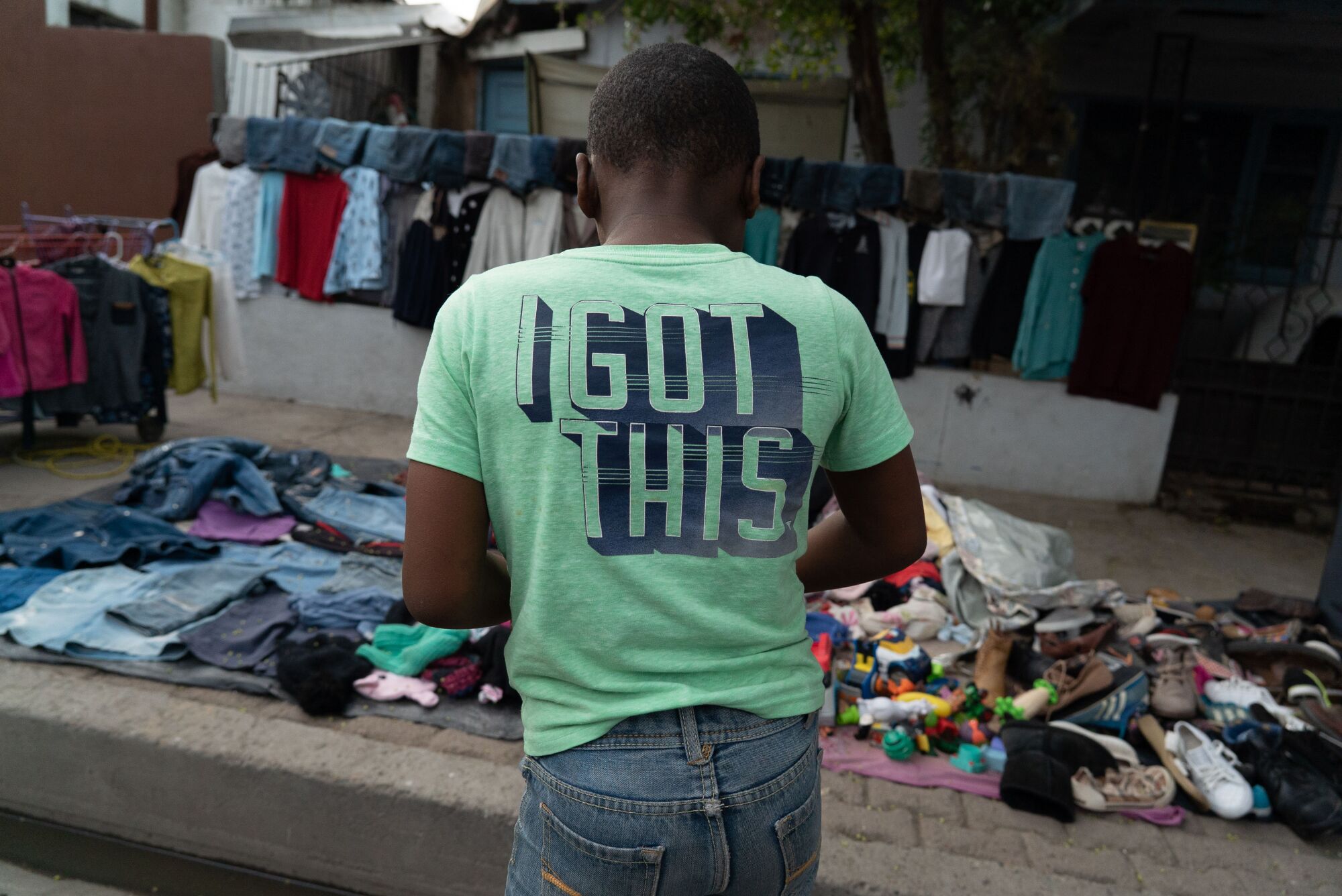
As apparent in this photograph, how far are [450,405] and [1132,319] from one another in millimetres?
7083

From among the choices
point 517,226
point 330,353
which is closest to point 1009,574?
point 517,226

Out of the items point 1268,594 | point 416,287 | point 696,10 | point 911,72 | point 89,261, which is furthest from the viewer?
point 911,72

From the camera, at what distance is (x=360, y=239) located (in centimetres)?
816

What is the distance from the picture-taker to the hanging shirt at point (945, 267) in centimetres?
726

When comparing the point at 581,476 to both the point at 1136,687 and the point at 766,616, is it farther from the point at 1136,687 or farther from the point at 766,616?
the point at 1136,687

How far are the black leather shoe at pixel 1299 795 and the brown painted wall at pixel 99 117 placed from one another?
9867mm

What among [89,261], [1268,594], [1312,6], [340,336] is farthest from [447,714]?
[1312,6]

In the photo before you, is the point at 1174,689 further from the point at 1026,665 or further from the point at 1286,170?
the point at 1286,170

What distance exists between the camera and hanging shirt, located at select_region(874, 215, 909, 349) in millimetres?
7340

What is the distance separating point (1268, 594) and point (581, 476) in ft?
16.0

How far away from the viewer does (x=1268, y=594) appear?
4.80m

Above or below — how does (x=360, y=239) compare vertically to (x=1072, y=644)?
above

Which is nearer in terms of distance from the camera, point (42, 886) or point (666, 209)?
point (666, 209)

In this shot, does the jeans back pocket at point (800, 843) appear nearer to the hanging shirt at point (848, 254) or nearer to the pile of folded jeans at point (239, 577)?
the pile of folded jeans at point (239, 577)
